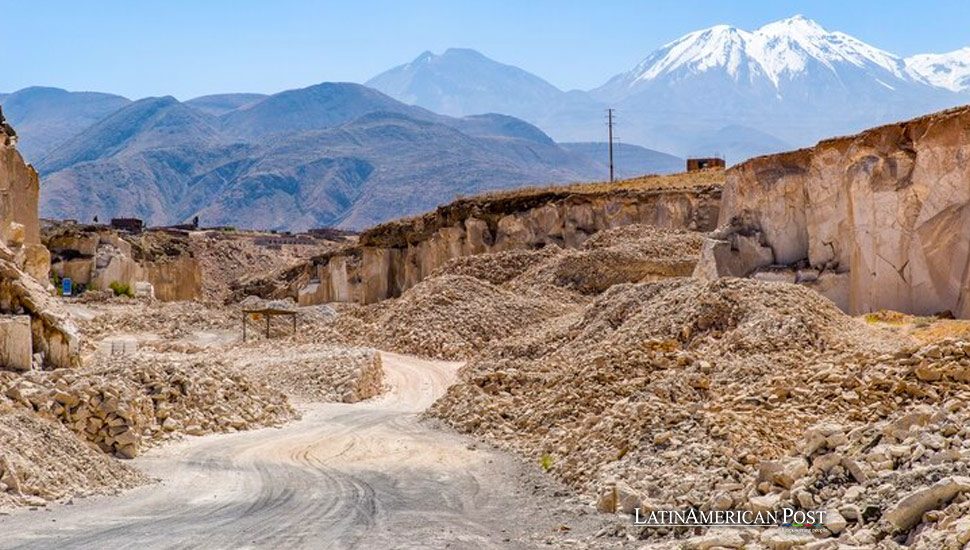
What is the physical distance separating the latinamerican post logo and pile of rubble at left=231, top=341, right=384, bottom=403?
15.6 meters

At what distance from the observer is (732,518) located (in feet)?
35.3

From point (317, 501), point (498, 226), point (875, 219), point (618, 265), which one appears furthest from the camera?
point (498, 226)

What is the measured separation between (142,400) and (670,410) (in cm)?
903

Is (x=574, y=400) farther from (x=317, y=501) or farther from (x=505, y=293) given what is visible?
(x=505, y=293)

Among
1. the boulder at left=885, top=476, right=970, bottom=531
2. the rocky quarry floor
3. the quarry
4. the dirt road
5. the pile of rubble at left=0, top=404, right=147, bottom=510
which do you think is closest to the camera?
the boulder at left=885, top=476, right=970, bottom=531

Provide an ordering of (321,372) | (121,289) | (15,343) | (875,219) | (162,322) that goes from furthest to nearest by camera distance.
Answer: (121,289) < (162,322) < (321,372) < (875,219) < (15,343)

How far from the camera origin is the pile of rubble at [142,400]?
56.7 ft

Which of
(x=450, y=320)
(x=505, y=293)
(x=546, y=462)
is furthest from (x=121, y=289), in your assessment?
(x=546, y=462)

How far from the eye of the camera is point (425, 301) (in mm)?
38219

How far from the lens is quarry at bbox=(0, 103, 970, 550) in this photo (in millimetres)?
11234

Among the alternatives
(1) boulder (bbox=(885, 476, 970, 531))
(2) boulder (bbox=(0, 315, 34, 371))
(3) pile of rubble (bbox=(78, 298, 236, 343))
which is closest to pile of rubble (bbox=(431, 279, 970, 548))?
(1) boulder (bbox=(885, 476, 970, 531))

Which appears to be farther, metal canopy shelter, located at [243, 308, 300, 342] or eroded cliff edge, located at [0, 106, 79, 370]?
metal canopy shelter, located at [243, 308, 300, 342]

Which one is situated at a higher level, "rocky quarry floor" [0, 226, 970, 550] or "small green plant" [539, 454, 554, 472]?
"rocky quarry floor" [0, 226, 970, 550]

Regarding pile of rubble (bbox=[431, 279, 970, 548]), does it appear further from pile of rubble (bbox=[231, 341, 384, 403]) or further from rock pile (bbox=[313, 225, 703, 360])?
rock pile (bbox=[313, 225, 703, 360])
